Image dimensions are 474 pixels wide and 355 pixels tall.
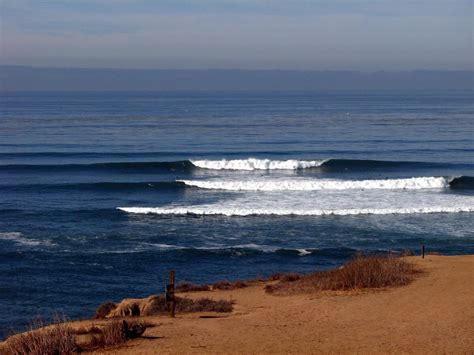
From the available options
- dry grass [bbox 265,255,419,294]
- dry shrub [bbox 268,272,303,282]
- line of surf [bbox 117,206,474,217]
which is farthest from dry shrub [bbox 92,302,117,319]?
line of surf [bbox 117,206,474,217]

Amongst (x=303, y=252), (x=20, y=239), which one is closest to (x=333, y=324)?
(x=303, y=252)

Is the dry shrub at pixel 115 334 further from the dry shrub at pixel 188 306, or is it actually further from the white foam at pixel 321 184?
the white foam at pixel 321 184

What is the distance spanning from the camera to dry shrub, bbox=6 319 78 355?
12602mm

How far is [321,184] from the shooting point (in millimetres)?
40469

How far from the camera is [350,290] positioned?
17938mm

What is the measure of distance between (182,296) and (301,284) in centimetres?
295

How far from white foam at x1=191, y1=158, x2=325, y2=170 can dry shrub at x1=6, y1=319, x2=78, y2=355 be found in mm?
34266

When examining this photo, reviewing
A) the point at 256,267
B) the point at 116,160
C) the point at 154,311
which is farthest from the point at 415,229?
the point at 116,160

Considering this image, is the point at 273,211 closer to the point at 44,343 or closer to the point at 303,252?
the point at 303,252

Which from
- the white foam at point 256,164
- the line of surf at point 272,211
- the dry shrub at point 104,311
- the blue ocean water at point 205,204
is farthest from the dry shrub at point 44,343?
the white foam at point 256,164

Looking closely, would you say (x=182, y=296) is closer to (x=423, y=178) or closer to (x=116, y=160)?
(x=423, y=178)

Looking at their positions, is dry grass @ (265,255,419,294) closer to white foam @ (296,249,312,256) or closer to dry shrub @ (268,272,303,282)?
dry shrub @ (268,272,303,282)

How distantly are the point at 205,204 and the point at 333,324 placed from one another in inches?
782

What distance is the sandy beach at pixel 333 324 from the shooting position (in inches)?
524
